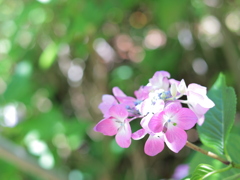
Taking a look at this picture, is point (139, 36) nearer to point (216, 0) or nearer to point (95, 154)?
point (216, 0)

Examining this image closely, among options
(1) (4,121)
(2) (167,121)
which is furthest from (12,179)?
(2) (167,121)

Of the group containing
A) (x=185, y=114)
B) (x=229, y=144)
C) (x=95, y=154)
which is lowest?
(x=95, y=154)

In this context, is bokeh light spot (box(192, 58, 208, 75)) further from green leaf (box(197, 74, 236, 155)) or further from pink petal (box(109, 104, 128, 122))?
pink petal (box(109, 104, 128, 122))

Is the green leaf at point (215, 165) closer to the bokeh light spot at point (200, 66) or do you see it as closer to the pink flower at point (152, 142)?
the pink flower at point (152, 142)

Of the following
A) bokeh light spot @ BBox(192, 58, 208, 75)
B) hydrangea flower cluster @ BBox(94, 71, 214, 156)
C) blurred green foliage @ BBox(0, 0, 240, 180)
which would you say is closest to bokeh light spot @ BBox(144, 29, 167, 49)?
blurred green foliage @ BBox(0, 0, 240, 180)

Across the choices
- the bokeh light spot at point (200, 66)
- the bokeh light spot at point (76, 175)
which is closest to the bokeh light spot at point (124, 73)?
the bokeh light spot at point (200, 66)
